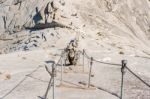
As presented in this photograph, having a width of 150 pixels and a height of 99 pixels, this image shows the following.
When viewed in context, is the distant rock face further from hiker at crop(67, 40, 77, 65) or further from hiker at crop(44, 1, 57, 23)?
hiker at crop(67, 40, 77, 65)

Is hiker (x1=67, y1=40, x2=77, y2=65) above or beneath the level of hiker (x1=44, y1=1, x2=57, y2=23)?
beneath

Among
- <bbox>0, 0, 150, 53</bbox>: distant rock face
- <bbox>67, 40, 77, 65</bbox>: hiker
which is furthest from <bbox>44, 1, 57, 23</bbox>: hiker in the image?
<bbox>67, 40, 77, 65</bbox>: hiker

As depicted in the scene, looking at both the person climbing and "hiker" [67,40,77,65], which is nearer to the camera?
"hiker" [67,40,77,65]

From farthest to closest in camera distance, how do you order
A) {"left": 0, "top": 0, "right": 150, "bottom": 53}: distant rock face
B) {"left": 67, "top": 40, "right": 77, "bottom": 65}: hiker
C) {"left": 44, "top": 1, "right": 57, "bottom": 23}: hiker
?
1. {"left": 0, "top": 0, "right": 150, "bottom": 53}: distant rock face
2. {"left": 44, "top": 1, "right": 57, "bottom": 23}: hiker
3. {"left": 67, "top": 40, "right": 77, "bottom": 65}: hiker

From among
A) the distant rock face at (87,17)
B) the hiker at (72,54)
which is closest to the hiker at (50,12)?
the distant rock face at (87,17)

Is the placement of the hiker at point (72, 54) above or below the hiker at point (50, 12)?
below

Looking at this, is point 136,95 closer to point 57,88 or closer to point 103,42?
point 57,88

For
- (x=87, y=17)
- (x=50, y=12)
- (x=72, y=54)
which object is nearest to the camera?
(x=72, y=54)

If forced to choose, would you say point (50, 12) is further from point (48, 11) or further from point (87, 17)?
point (87, 17)

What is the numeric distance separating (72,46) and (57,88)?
4868 mm

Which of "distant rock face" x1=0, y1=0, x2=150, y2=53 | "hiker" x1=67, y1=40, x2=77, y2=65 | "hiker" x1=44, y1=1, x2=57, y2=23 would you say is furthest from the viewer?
"distant rock face" x1=0, y1=0, x2=150, y2=53

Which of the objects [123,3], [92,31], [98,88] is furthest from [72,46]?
[123,3]

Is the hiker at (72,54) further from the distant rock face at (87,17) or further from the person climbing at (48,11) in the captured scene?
the person climbing at (48,11)

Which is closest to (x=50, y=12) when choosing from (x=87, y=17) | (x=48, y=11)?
(x=48, y=11)
